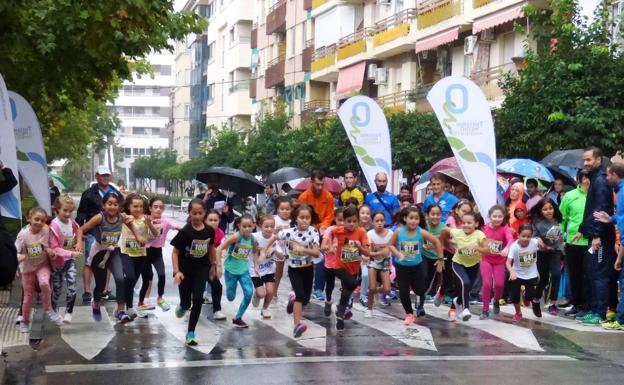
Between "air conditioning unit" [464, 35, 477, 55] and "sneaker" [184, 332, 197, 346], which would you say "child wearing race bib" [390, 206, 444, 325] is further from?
"air conditioning unit" [464, 35, 477, 55]

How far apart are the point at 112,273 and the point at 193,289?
2.31 m

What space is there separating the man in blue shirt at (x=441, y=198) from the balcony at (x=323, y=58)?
32411mm

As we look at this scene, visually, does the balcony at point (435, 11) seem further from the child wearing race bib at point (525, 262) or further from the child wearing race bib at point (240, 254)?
the child wearing race bib at point (240, 254)

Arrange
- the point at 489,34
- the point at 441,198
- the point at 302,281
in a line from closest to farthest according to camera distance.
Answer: the point at 302,281 → the point at 441,198 → the point at 489,34

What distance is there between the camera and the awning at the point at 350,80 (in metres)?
44.7

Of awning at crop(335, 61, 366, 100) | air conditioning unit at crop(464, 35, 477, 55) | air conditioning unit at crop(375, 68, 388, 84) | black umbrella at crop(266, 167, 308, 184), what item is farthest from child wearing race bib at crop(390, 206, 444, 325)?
awning at crop(335, 61, 366, 100)

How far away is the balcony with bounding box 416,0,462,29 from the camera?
35500 millimetres

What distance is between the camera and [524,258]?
14336mm

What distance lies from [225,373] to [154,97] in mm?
135804

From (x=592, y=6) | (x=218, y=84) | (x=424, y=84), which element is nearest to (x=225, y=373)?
(x=592, y=6)

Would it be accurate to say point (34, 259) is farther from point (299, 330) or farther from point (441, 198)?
point (441, 198)

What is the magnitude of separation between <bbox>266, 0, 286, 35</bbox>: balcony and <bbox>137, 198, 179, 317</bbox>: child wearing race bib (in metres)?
44.7

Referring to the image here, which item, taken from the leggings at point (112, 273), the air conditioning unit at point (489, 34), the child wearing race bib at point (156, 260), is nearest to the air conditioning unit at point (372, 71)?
the air conditioning unit at point (489, 34)

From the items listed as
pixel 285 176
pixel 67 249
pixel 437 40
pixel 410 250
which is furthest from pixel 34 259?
pixel 437 40
